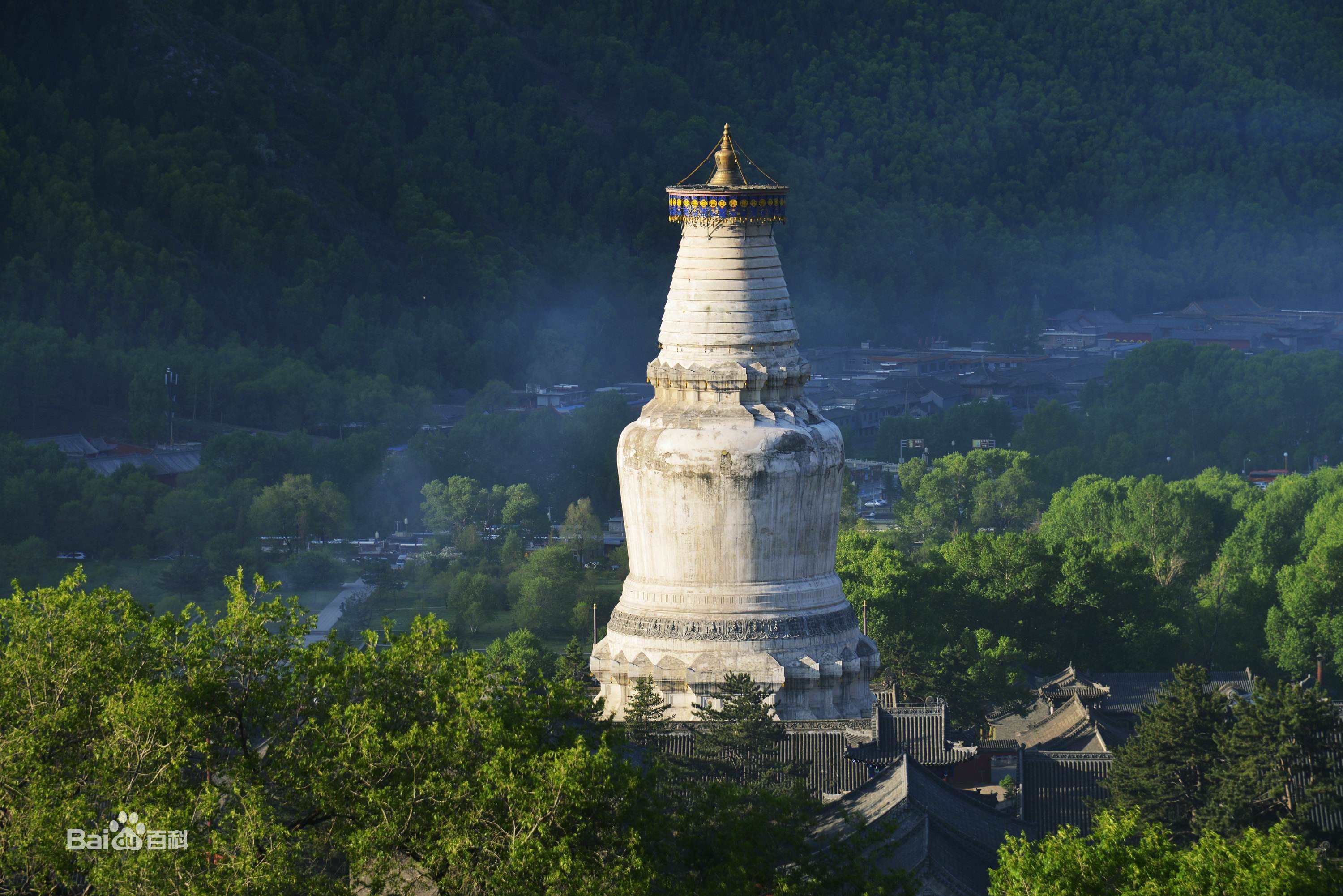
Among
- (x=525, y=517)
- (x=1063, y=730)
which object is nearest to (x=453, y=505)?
(x=525, y=517)

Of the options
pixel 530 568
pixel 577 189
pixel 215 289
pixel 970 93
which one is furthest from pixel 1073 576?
pixel 970 93

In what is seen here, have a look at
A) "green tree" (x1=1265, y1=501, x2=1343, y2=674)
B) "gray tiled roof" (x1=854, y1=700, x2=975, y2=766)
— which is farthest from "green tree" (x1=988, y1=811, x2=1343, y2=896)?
"green tree" (x1=1265, y1=501, x2=1343, y2=674)

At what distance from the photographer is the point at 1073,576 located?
2437 inches

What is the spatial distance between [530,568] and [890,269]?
80.7m

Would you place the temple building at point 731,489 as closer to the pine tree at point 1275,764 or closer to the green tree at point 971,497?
the pine tree at point 1275,764

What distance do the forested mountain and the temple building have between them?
65248mm

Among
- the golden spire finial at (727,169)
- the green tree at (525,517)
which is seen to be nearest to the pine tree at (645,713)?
the golden spire finial at (727,169)

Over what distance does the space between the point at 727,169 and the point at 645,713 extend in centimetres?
843

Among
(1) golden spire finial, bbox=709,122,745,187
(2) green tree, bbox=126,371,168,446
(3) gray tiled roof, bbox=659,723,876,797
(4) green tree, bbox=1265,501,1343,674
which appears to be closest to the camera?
(3) gray tiled roof, bbox=659,723,876,797

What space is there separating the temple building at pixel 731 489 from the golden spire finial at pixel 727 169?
0.13ft

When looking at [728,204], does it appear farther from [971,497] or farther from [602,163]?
[602,163]

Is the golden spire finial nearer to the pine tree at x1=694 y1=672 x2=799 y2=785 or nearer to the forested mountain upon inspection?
the pine tree at x1=694 y1=672 x2=799 y2=785

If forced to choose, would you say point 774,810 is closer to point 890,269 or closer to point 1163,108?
point 890,269

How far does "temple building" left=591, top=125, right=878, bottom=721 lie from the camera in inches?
1726
